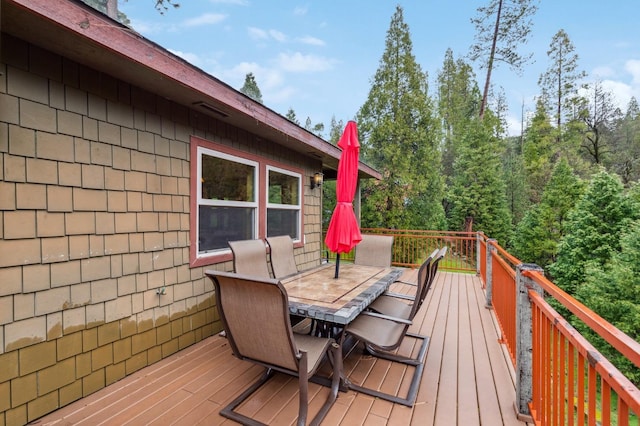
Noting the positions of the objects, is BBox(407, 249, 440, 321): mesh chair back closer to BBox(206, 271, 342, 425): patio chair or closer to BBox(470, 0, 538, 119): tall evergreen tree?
BBox(206, 271, 342, 425): patio chair

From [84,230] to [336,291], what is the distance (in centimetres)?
216

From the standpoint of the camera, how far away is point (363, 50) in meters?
14.2

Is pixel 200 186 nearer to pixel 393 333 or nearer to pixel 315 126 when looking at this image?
pixel 393 333

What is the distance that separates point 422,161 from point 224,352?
1012 cm

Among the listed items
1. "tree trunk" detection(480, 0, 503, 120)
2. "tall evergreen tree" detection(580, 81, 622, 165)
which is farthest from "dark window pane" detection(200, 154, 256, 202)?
"tall evergreen tree" detection(580, 81, 622, 165)

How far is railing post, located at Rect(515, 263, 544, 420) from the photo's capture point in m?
2.07

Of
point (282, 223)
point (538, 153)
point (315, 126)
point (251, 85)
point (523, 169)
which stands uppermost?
point (251, 85)

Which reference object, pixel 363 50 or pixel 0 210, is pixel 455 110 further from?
pixel 0 210

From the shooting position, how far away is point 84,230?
2.41 m

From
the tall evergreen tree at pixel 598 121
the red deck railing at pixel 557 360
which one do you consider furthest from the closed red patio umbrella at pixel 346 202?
the tall evergreen tree at pixel 598 121

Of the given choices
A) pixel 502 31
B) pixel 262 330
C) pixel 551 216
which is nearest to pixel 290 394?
pixel 262 330

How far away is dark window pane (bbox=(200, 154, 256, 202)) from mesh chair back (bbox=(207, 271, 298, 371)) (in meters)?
1.85

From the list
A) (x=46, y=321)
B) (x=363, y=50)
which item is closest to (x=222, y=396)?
(x=46, y=321)

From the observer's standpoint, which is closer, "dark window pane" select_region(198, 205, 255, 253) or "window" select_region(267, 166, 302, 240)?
"dark window pane" select_region(198, 205, 255, 253)
